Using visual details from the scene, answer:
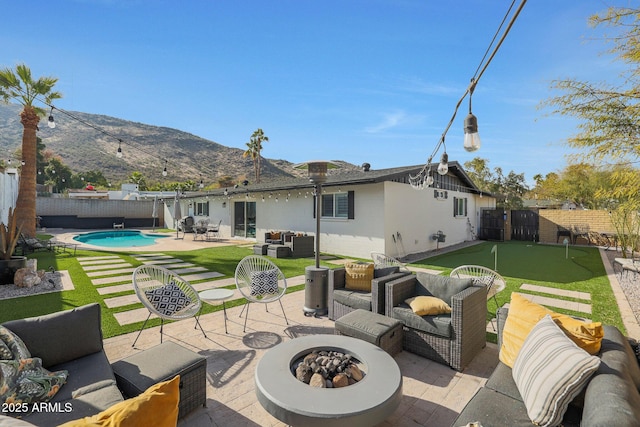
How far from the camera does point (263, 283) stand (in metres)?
4.54

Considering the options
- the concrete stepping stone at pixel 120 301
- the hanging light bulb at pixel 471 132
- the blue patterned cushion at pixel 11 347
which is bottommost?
the concrete stepping stone at pixel 120 301

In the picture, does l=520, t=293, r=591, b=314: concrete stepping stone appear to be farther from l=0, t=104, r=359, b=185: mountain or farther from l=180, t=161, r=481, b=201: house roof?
l=0, t=104, r=359, b=185: mountain

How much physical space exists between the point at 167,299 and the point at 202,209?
17421 mm

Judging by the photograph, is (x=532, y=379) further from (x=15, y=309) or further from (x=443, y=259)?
(x=443, y=259)

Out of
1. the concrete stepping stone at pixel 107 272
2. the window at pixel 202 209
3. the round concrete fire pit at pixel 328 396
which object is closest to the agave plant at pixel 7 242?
the concrete stepping stone at pixel 107 272

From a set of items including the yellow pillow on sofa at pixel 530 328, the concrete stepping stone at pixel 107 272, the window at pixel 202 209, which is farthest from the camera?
the window at pixel 202 209

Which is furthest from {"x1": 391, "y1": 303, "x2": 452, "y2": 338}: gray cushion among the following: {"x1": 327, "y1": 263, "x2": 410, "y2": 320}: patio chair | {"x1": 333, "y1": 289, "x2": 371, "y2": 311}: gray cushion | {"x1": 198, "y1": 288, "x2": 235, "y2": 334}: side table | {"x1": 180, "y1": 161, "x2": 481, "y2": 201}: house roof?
{"x1": 180, "y1": 161, "x2": 481, "y2": 201}: house roof

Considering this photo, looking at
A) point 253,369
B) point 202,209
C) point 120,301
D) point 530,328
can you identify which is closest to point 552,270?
point 530,328

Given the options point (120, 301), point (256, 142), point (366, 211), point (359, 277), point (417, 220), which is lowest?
point (120, 301)

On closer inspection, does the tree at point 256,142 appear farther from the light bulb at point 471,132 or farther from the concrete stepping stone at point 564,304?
the light bulb at point 471,132

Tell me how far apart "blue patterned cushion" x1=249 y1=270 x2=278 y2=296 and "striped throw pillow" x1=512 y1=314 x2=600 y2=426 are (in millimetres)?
3312

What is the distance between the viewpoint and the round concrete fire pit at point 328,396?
177 centimetres

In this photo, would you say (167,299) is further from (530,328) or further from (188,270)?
(188,270)

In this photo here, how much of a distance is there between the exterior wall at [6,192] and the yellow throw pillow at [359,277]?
1240 centimetres
